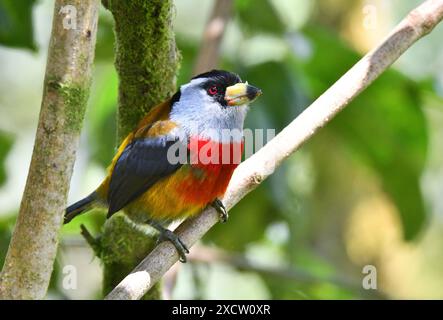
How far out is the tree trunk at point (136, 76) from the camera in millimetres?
3010

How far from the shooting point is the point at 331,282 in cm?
429

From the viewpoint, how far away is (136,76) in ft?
10.6

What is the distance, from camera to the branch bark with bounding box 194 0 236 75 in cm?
415

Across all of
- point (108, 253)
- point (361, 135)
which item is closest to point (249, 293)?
point (361, 135)

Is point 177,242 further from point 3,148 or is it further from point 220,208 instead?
point 3,148

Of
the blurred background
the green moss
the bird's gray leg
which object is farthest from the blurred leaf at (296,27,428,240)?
the green moss

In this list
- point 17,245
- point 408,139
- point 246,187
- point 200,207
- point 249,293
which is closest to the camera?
point 17,245

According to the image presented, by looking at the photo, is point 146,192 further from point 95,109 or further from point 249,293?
point 249,293

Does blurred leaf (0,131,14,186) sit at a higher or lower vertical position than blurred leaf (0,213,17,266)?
higher

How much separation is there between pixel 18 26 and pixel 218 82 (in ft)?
3.50

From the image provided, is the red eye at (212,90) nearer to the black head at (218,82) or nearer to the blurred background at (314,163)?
the black head at (218,82)

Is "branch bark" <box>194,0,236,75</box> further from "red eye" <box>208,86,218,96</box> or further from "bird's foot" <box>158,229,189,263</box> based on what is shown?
"bird's foot" <box>158,229,189,263</box>

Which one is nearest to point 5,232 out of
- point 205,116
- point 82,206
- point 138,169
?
point 82,206
